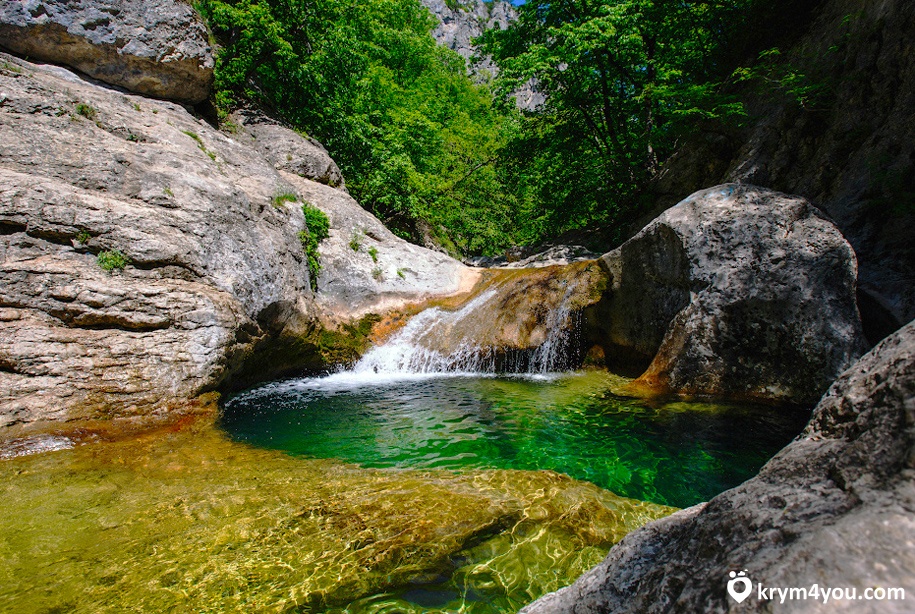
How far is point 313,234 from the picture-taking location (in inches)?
423

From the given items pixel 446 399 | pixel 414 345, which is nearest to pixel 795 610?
pixel 446 399

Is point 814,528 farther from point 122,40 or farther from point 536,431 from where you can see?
point 122,40

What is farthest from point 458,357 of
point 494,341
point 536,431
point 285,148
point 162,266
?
point 285,148

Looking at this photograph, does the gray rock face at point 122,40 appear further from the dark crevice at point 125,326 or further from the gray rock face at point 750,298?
the gray rock face at point 750,298

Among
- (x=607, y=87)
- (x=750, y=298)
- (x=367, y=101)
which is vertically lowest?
(x=750, y=298)

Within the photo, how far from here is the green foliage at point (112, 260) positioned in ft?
19.5

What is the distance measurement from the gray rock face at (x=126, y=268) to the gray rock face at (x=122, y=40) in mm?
574

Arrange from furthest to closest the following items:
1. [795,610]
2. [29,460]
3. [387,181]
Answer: [387,181] < [29,460] < [795,610]

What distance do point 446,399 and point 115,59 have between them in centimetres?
1012

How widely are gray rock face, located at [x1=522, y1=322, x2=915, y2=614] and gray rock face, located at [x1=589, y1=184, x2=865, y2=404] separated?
20.1 feet

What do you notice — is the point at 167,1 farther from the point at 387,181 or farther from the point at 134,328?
the point at 134,328

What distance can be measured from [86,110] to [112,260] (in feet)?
12.7

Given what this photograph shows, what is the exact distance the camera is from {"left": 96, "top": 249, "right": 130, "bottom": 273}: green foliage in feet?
19.5

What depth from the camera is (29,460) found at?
14.0 feet
